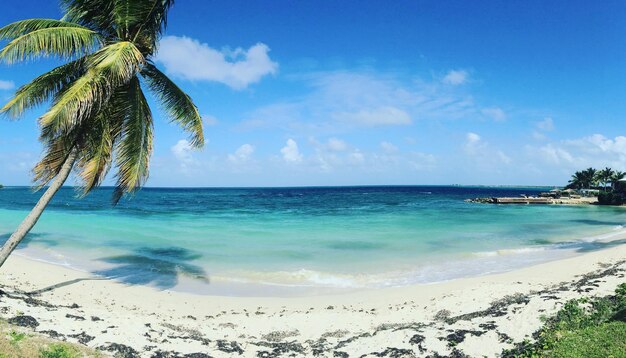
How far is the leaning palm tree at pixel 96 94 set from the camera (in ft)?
25.9

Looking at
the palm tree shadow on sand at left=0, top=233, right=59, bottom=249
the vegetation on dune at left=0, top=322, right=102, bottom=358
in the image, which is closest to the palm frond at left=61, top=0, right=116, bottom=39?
the vegetation on dune at left=0, top=322, right=102, bottom=358

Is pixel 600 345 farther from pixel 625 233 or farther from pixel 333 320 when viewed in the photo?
pixel 625 233

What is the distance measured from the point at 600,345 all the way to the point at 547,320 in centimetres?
233

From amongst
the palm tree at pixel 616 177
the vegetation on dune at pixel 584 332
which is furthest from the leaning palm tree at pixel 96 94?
the palm tree at pixel 616 177

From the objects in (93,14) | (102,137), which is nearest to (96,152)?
(102,137)

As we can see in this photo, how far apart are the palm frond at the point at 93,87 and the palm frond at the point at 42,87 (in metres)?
0.70

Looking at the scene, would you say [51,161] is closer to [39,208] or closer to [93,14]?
[39,208]

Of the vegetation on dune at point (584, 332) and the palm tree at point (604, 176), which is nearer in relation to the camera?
the vegetation on dune at point (584, 332)

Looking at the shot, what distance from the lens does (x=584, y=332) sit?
700 cm

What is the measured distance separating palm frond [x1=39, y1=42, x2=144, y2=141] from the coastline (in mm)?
4303

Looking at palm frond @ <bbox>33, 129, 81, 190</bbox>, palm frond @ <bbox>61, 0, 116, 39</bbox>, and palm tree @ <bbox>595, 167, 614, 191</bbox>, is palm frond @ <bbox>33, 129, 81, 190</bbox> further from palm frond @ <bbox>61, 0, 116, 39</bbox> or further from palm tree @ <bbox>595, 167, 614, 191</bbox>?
palm tree @ <bbox>595, 167, 614, 191</bbox>

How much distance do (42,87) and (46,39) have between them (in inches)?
48.8

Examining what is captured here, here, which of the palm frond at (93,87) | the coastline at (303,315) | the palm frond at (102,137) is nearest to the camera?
the palm frond at (93,87)

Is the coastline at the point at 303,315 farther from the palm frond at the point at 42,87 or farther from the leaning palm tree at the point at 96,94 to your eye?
the palm frond at the point at 42,87
